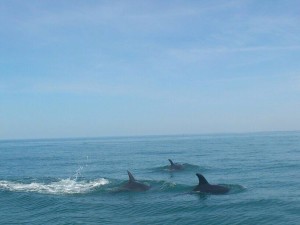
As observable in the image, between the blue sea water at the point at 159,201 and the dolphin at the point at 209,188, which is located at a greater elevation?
the dolphin at the point at 209,188

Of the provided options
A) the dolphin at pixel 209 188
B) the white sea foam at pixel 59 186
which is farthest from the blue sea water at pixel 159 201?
the dolphin at pixel 209 188

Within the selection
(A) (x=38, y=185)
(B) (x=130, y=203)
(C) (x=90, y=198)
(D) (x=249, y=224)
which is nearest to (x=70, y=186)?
(A) (x=38, y=185)

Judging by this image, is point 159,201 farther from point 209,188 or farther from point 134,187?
point 134,187

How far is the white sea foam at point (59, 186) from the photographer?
132 feet

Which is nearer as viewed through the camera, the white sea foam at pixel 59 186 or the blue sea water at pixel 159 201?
the blue sea water at pixel 159 201

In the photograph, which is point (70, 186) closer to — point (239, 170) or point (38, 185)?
point (38, 185)

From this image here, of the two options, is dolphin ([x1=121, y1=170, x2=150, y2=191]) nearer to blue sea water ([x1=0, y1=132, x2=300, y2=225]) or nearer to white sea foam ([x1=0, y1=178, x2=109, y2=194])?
blue sea water ([x1=0, y1=132, x2=300, y2=225])

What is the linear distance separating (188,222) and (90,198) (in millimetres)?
11363

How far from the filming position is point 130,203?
32.8 metres

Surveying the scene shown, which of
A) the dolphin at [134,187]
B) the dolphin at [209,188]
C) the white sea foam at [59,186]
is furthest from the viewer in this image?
the white sea foam at [59,186]

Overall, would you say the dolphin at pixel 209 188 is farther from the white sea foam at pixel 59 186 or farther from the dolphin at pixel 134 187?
the white sea foam at pixel 59 186

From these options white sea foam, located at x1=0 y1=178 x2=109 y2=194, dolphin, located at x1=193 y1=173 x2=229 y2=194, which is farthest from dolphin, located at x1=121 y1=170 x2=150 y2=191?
dolphin, located at x1=193 y1=173 x2=229 y2=194

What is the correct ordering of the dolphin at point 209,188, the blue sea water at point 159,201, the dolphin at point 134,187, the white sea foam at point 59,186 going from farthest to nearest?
the white sea foam at point 59,186 → the dolphin at point 134,187 → the dolphin at point 209,188 → the blue sea water at point 159,201

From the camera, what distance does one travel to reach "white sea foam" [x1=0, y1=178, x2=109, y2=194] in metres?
40.1
